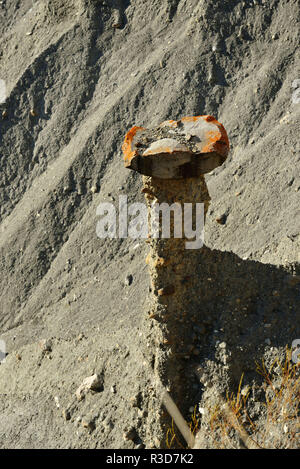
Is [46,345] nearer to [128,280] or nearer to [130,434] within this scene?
[128,280]

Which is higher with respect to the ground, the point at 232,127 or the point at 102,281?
the point at 232,127

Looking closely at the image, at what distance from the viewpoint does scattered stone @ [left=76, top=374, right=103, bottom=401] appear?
15.3 ft

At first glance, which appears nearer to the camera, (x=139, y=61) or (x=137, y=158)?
(x=137, y=158)

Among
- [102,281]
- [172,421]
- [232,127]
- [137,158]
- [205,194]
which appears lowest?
[102,281]

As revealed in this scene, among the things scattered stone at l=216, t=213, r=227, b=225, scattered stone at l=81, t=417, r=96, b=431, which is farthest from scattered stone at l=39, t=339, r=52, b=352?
scattered stone at l=216, t=213, r=227, b=225

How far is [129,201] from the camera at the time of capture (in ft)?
21.3

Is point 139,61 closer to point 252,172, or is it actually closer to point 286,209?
point 252,172

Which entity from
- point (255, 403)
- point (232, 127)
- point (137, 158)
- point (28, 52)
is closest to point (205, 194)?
point (137, 158)

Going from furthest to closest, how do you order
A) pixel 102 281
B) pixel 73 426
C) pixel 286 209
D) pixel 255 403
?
pixel 102 281
pixel 286 209
pixel 73 426
pixel 255 403

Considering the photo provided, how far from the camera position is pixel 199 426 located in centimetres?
408

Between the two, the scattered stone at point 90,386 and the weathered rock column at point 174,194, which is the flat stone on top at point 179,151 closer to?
the weathered rock column at point 174,194

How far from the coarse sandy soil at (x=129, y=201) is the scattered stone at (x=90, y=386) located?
0.03 m

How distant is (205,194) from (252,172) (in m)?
2.15

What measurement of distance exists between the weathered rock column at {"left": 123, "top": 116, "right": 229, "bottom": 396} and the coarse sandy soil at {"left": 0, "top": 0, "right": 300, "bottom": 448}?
8 cm
